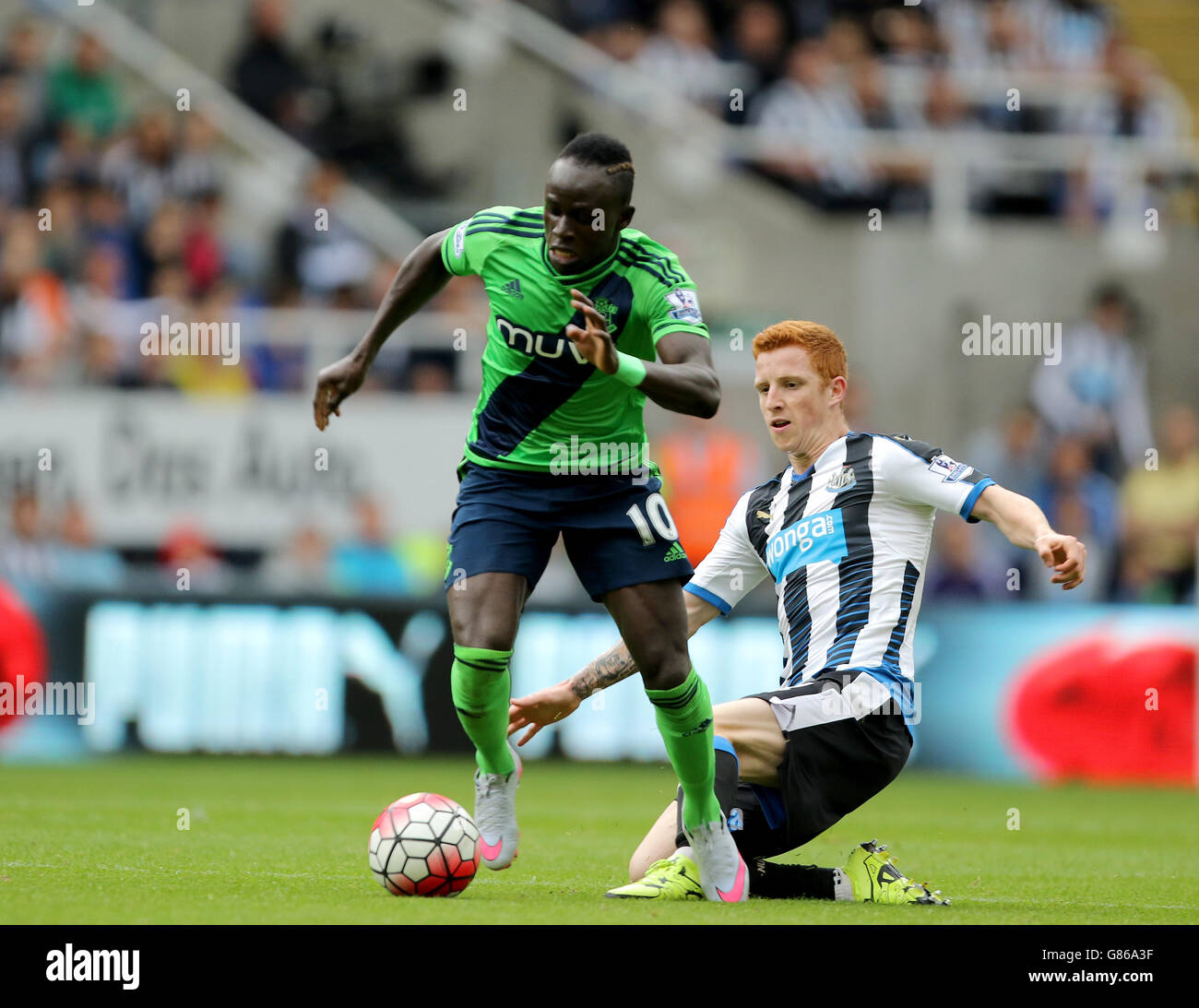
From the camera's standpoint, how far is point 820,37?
60.0ft

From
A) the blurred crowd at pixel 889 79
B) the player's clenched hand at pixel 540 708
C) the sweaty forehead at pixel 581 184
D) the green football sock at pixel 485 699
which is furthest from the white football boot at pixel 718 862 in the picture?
the blurred crowd at pixel 889 79

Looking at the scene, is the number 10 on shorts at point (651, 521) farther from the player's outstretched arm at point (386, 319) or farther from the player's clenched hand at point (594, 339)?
the player's outstretched arm at point (386, 319)

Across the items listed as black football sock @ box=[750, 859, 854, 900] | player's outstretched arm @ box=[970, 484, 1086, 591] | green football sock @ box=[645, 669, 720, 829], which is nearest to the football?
green football sock @ box=[645, 669, 720, 829]

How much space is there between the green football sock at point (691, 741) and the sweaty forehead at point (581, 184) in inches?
61.7

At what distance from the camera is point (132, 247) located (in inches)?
616

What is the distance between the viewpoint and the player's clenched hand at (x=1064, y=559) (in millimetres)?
5238

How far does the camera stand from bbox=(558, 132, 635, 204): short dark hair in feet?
19.0

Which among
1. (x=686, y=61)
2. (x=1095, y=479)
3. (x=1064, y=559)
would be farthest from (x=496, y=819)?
(x=686, y=61)

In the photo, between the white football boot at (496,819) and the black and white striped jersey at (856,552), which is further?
the black and white striped jersey at (856,552)

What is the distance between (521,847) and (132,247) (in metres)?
9.12

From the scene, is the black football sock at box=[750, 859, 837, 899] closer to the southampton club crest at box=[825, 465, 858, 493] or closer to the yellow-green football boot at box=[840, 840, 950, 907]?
the yellow-green football boot at box=[840, 840, 950, 907]

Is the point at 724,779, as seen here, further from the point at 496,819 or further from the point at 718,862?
the point at 496,819

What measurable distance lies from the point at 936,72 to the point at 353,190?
5.79 meters
